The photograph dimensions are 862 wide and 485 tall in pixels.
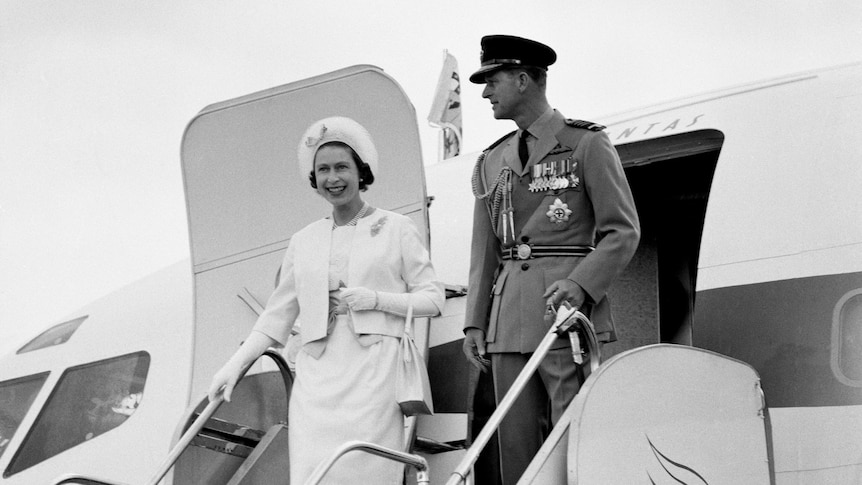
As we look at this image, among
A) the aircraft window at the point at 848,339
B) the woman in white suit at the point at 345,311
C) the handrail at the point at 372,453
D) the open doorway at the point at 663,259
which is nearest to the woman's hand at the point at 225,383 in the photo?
the woman in white suit at the point at 345,311

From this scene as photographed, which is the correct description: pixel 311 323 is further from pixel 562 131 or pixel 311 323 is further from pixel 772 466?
pixel 772 466

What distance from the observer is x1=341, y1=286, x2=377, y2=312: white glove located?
4355mm

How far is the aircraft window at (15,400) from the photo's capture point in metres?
6.77

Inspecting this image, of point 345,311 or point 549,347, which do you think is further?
point 345,311

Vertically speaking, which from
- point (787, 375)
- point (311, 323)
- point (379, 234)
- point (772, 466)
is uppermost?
point (379, 234)

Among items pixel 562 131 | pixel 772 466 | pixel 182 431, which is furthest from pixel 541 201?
pixel 182 431

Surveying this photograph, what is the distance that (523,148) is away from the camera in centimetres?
482

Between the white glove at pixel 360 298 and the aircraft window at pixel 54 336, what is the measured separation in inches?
134

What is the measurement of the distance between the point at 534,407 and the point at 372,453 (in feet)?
2.77

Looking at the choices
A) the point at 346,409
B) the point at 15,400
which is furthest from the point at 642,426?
the point at 15,400

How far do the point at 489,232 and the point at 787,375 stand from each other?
1422mm

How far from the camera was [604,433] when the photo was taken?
3.89 meters

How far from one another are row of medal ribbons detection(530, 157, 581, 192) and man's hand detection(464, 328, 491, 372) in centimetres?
64

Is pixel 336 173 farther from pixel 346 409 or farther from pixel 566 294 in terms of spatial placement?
pixel 566 294
